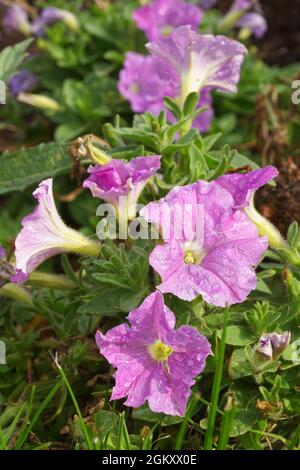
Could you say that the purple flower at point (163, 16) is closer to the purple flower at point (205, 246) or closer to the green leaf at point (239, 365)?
the purple flower at point (205, 246)

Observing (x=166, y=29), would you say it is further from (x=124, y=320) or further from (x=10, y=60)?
(x=124, y=320)

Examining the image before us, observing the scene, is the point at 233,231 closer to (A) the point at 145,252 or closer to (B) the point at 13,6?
(A) the point at 145,252

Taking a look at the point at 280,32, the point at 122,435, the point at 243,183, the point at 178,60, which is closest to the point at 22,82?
the point at 178,60

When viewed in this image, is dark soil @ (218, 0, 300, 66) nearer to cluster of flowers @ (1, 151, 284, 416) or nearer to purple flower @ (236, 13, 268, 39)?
purple flower @ (236, 13, 268, 39)

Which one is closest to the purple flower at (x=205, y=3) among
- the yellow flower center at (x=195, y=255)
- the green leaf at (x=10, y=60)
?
the green leaf at (x=10, y=60)
